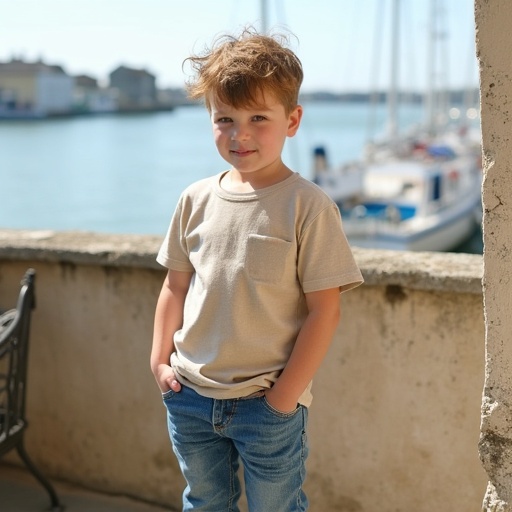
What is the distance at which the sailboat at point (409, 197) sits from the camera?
27.6 meters

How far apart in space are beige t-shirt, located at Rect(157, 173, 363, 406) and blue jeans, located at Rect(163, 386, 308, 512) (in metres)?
0.05

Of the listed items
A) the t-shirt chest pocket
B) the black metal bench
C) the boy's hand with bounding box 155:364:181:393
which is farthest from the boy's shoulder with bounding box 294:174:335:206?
the black metal bench

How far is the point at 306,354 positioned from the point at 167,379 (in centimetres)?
40

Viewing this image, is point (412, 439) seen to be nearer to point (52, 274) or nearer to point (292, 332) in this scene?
point (292, 332)

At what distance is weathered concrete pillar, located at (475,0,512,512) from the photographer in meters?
1.71

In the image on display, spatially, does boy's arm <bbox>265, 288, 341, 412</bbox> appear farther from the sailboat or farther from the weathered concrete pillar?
the sailboat

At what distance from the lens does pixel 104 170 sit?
53.5 m

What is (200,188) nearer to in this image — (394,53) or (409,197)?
(409,197)

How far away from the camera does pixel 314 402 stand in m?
3.00

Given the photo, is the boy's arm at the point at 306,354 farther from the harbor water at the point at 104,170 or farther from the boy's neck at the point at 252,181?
the harbor water at the point at 104,170

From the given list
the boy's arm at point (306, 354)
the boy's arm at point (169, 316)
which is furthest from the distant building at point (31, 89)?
the boy's arm at point (306, 354)

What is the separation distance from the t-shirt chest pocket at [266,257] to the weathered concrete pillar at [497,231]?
0.49 meters

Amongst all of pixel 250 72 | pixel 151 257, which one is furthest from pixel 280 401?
pixel 151 257

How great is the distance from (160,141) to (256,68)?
7600 centimetres
